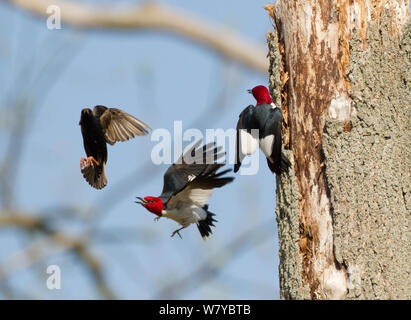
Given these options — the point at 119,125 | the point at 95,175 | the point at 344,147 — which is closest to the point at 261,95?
the point at 344,147

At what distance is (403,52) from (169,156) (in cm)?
133

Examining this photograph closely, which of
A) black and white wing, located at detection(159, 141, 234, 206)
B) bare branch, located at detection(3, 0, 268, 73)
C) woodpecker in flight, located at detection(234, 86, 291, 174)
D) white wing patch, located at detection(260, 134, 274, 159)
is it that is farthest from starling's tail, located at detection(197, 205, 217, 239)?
bare branch, located at detection(3, 0, 268, 73)

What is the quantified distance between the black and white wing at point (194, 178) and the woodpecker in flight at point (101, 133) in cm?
30

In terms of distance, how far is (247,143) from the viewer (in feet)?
8.30

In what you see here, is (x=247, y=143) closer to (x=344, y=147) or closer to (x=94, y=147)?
(x=344, y=147)

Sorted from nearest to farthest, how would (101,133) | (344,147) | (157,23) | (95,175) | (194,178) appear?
(344,147), (194,178), (95,175), (101,133), (157,23)

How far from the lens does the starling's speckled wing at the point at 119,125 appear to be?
3.28m

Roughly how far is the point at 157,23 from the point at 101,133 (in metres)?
3.41

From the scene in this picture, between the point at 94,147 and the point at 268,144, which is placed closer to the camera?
the point at 268,144

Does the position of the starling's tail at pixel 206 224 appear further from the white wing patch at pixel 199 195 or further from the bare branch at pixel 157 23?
the bare branch at pixel 157 23

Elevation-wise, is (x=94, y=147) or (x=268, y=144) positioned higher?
(x=94, y=147)

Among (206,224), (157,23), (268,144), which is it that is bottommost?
(206,224)

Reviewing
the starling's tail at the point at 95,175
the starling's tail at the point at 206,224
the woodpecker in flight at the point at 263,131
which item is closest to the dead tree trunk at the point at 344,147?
the woodpecker in flight at the point at 263,131

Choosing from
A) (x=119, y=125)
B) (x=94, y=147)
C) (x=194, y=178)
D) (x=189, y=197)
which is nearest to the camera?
(x=194, y=178)
